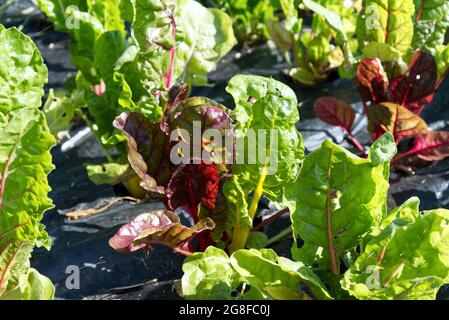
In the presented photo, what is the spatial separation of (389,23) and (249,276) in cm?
87

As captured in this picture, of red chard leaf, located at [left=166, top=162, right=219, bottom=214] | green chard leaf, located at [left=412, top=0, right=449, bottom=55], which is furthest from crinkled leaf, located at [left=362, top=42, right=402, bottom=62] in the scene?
red chard leaf, located at [left=166, top=162, right=219, bottom=214]

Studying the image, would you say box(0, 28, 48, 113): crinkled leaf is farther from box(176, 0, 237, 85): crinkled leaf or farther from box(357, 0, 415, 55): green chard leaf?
box(357, 0, 415, 55): green chard leaf

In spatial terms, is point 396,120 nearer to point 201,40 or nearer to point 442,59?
point 442,59

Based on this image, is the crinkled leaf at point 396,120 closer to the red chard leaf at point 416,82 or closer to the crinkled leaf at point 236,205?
the red chard leaf at point 416,82

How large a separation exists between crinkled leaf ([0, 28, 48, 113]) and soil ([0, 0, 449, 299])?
0.36m

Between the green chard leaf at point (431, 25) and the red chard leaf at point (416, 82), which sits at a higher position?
the green chard leaf at point (431, 25)

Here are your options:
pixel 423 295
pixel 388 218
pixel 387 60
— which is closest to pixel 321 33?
pixel 387 60

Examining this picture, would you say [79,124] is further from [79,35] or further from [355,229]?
[355,229]

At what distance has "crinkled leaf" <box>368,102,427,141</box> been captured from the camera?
5.39ft

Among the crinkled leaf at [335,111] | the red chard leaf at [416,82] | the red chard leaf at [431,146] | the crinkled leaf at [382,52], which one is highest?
the crinkled leaf at [382,52]

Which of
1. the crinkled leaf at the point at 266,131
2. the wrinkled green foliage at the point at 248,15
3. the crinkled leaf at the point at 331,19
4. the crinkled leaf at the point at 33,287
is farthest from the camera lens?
the wrinkled green foliage at the point at 248,15

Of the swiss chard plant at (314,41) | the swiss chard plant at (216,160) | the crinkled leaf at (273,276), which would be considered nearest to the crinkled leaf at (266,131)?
the swiss chard plant at (216,160)

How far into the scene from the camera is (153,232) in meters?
1.25

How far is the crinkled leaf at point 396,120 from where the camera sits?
1642 mm
